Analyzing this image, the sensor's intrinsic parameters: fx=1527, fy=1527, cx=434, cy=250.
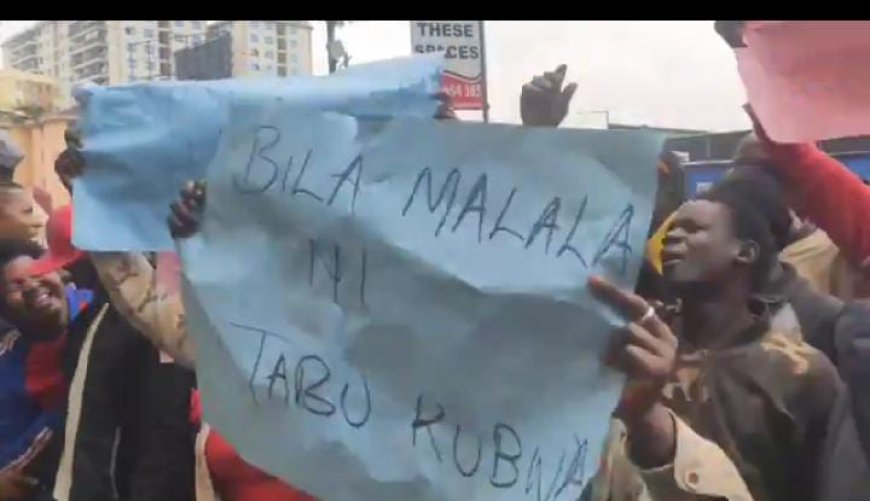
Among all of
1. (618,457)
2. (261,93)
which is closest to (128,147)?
(261,93)

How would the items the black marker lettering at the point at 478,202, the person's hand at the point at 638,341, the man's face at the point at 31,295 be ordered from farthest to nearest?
the man's face at the point at 31,295 < the black marker lettering at the point at 478,202 < the person's hand at the point at 638,341

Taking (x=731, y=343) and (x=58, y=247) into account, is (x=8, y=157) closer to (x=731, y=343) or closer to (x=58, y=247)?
(x=58, y=247)

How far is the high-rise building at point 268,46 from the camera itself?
7.89 feet

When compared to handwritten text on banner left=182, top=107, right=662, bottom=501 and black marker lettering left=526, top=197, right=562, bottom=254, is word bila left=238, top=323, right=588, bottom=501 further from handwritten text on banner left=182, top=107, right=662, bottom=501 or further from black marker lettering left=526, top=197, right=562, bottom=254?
black marker lettering left=526, top=197, right=562, bottom=254

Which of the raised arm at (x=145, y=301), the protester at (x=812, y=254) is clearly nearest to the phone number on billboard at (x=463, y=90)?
the protester at (x=812, y=254)

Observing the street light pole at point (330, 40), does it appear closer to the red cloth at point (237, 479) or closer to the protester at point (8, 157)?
the red cloth at point (237, 479)

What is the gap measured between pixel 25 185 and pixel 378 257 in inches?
42.3

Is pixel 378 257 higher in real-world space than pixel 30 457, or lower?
higher

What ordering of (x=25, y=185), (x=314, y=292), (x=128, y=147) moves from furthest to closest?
→ (x=25, y=185)
(x=128, y=147)
(x=314, y=292)

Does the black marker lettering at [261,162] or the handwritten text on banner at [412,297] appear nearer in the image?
the handwritten text on banner at [412,297]

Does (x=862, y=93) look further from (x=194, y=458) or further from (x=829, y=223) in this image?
(x=194, y=458)

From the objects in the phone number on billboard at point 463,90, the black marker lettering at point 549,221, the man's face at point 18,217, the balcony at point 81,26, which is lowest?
the man's face at point 18,217

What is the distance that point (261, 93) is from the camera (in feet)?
7.34

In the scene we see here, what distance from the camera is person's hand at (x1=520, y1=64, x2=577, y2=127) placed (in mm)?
2221
